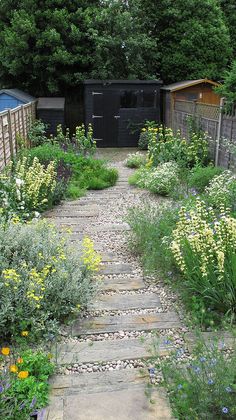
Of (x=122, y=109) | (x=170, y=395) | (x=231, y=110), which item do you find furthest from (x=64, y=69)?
(x=170, y=395)

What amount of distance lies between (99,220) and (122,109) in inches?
350

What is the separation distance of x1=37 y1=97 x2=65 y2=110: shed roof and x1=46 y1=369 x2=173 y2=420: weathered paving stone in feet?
39.1

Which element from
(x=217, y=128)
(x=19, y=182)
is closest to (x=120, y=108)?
(x=217, y=128)

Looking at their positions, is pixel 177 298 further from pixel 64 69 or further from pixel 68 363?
pixel 64 69

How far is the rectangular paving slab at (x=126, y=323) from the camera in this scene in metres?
3.36

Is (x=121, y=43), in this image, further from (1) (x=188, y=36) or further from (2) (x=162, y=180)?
(2) (x=162, y=180)

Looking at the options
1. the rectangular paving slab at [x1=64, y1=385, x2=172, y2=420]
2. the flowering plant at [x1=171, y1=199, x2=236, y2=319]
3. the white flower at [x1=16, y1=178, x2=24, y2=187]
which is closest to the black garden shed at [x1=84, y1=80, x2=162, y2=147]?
the white flower at [x1=16, y1=178, x2=24, y2=187]

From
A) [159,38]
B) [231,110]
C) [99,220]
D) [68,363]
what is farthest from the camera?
[159,38]

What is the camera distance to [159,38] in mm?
16250

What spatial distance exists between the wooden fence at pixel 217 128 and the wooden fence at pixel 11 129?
406cm

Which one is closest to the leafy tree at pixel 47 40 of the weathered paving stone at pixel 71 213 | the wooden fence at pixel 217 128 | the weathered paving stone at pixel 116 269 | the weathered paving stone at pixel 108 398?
the wooden fence at pixel 217 128

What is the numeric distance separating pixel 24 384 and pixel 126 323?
1161 mm

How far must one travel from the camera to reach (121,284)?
13.8 feet

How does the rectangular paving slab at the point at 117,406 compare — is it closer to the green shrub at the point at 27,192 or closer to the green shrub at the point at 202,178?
the green shrub at the point at 27,192
